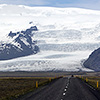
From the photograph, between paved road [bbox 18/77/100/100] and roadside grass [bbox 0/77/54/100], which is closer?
paved road [bbox 18/77/100/100]

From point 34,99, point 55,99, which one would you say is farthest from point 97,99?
point 34,99

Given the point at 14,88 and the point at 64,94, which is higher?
the point at 64,94

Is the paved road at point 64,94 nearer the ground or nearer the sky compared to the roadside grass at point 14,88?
nearer the sky

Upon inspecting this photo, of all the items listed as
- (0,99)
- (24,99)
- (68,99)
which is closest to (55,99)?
(68,99)

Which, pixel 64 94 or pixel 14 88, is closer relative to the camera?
pixel 64 94

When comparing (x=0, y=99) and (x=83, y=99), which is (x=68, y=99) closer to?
(x=83, y=99)

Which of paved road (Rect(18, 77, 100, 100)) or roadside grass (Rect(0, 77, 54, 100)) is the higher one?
paved road (Rect(18, 77, 100, 100))

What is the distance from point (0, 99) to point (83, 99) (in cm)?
725

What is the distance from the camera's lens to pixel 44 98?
26.2 meters

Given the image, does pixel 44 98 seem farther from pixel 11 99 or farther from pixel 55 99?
pixel 11 99

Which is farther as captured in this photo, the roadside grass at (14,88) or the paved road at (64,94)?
the roadside grass at (14,88)

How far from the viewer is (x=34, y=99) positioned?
2547 cm

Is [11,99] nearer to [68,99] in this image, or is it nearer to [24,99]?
[24,99]

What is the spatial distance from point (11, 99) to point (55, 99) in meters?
4.00
